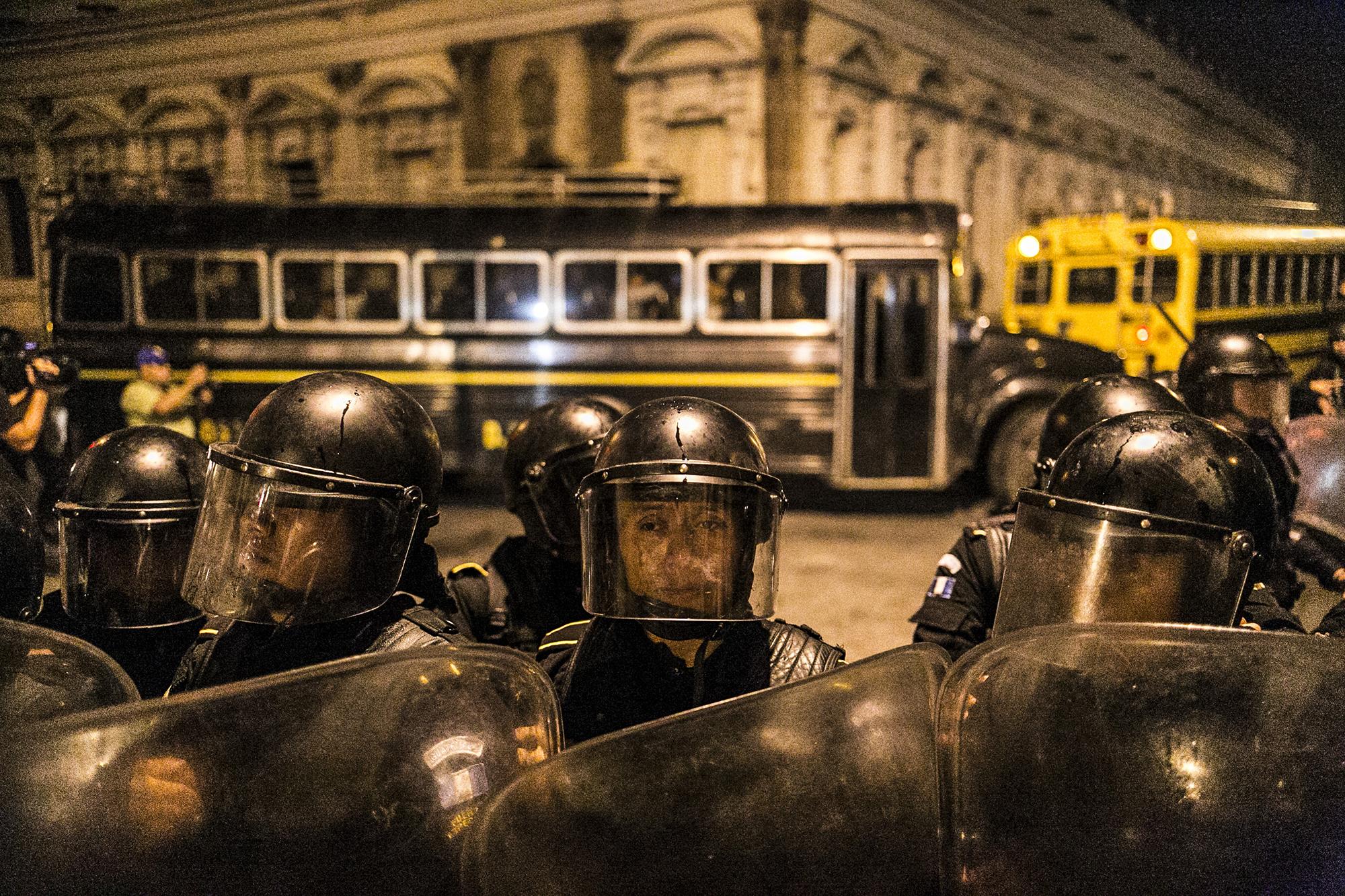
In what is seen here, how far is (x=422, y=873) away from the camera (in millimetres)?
1251

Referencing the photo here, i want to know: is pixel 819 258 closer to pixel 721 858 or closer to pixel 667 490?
pixel 667 490

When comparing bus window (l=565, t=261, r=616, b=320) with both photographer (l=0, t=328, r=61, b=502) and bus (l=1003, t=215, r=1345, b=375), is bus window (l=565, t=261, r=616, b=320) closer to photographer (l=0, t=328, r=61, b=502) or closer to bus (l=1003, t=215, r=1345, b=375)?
bus (l=1003, t=215, r=1345, b=375)

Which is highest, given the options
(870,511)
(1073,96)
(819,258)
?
(1073,96)

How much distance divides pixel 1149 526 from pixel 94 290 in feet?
34.5

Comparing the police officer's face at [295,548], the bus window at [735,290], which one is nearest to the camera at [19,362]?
the police officer's face at [295,548]

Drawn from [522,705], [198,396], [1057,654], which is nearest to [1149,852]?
[1057,654]

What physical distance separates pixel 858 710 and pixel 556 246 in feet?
30.3

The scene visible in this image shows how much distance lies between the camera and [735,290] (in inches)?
391

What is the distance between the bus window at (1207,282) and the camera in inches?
235

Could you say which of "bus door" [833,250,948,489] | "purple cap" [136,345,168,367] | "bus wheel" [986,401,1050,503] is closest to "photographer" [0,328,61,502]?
"purple cap" [136,345,168,367]

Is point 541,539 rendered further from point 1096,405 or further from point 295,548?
point 1096,405

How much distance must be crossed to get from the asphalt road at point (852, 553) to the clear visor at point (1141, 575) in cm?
374

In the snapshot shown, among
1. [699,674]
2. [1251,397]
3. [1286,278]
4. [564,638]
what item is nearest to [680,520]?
[699,674]

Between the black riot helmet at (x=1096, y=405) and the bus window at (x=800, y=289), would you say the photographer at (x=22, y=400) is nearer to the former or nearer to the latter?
the black riot helmet at (x=1096, y=405)
